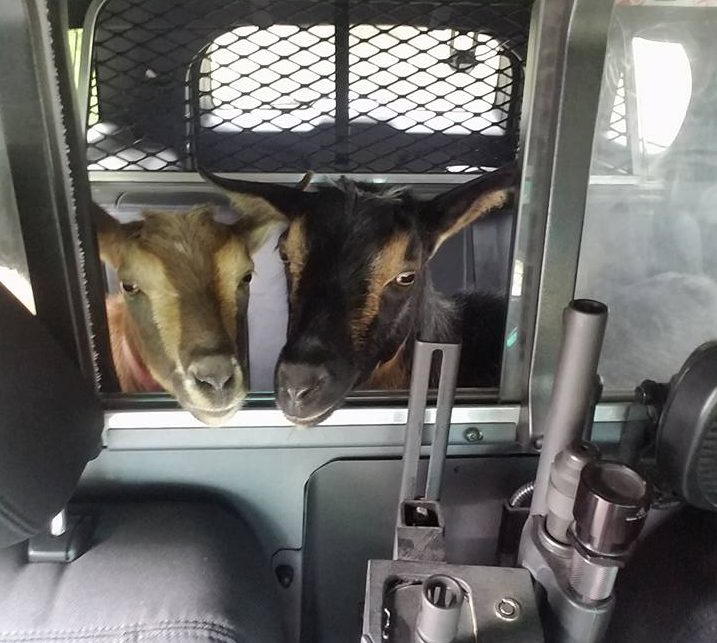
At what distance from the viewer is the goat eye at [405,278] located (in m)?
0.91

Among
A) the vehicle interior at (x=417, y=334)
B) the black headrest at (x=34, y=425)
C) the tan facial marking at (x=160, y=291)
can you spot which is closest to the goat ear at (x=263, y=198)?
the vehicle interior at (x=417, y=334)

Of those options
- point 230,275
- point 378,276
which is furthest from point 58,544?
point 378,276

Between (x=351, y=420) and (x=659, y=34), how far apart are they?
590 mm

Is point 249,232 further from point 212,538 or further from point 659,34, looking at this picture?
point 659,34

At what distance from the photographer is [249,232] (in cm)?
90

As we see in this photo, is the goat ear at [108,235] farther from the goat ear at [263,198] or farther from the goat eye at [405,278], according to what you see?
the goat eye at [405,278]

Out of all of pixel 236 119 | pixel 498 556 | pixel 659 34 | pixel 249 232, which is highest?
pixel 659 34

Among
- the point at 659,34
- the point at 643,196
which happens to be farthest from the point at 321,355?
the point at 659,34

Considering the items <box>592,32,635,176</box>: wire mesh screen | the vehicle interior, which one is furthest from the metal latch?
<box>592,32,635,176</box>: wire mesh screen

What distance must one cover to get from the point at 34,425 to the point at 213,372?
237 millimetres

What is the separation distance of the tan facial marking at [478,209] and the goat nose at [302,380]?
21 centimetres

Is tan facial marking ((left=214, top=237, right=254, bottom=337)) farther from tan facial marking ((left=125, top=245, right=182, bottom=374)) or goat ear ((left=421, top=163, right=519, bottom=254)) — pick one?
goat ear ((left=421, top=163, right=519, bottom=254))

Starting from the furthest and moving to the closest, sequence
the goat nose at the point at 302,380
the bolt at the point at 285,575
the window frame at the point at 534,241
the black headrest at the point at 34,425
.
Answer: the bolt at the point at 285,575
the goat nose at the point at 302,380
the window frame at the point at 534,241
the black headrest at the point at 34,425

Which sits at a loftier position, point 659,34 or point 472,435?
point 659,34
